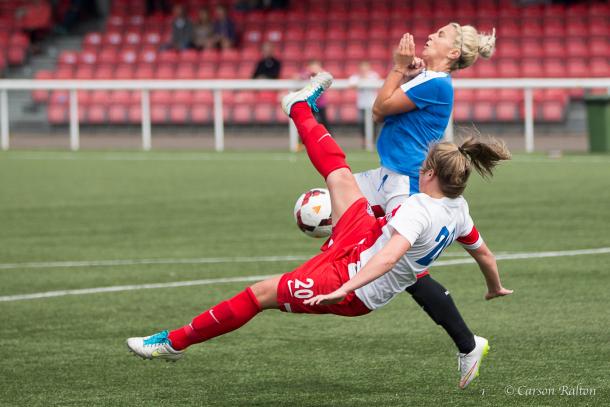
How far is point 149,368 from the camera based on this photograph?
716 centimetres

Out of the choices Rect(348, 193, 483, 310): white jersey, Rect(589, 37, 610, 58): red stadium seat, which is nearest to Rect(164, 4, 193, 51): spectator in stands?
Rect(589, 37, 610, 58): red stadium seat

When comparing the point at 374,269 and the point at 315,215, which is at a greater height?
the point at 374,269

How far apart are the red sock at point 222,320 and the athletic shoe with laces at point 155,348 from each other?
0.04 metres

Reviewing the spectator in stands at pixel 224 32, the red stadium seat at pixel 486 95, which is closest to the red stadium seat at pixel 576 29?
the red stadium seat at pixel 486 95

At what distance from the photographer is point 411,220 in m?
5.62

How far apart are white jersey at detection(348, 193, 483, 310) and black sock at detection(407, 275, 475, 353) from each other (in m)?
0.40

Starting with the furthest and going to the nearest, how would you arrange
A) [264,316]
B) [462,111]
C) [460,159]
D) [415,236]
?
[462,111]
[264,316]
[460,159]
[415,236]

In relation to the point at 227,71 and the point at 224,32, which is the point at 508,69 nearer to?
the point at 227,71

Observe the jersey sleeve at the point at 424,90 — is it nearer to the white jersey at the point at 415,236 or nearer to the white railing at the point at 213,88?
the white jersey at the point at 415,236

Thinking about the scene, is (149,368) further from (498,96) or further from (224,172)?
(498,96)

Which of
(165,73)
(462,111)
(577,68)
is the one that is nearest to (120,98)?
(165,73)

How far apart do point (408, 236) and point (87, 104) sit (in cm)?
2162

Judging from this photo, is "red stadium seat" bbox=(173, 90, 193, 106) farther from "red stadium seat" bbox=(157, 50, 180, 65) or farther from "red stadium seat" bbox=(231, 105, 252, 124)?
"red stadium seat" bbox=(157, 50, 180, 65)

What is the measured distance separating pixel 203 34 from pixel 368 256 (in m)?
26.0
